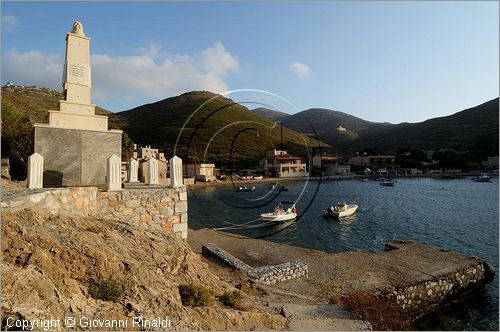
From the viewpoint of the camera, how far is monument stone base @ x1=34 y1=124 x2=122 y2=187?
1229cm

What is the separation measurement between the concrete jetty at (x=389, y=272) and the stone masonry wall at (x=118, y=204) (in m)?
6.12

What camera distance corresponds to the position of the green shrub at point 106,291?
6516 millimetres

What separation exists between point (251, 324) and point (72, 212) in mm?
6047

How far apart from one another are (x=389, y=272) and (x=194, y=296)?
42.8 ft

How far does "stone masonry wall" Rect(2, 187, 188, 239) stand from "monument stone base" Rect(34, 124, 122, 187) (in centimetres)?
316

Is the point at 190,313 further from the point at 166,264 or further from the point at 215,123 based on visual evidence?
the point at 215,123

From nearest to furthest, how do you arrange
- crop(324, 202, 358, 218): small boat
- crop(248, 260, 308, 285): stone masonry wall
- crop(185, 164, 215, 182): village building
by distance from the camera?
1. crop(248, 260, 308, 285): stone masonry wall
2. crop(324, 202, 358, 218): small boat
3. crop(185, 164, 215, 182): village building

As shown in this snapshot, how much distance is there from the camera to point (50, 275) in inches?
246

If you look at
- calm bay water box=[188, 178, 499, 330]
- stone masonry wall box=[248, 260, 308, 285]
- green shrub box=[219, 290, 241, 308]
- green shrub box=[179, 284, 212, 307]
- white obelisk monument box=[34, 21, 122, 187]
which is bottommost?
calm bay water box=[188, 178, 499, 330]

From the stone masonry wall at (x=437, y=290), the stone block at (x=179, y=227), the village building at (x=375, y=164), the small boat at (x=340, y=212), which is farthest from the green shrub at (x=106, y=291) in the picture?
the village building at (x=375, y=164)

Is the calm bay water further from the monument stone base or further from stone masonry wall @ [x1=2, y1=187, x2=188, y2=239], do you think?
the monument stone base

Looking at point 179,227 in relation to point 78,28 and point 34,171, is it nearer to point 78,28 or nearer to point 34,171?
point 34,171

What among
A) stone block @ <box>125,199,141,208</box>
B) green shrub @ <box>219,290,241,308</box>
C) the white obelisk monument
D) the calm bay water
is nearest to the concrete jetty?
the calm bay water

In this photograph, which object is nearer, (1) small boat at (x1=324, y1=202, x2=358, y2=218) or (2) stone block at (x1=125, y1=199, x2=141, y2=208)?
(2) stone block at (x1=125, y1=199, x2=141, y2=208)
